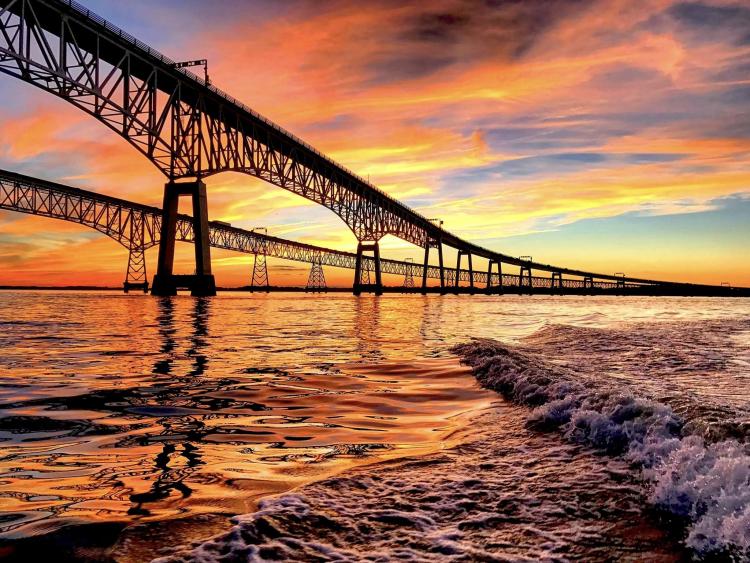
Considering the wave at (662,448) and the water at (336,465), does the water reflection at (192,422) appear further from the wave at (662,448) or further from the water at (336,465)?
Answer: the wave at (662,448)

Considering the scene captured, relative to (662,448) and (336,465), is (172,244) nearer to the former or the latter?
(336,465)

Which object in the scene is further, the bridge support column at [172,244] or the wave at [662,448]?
the bridge support column at [172,244]

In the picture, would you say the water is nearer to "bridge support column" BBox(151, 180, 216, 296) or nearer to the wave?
the wave

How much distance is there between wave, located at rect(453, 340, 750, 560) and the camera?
7.83ft

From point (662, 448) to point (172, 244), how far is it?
135 feet

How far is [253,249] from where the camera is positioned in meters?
106

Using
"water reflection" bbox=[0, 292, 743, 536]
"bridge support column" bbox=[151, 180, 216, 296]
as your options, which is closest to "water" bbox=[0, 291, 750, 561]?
"water reflection" bbox=[0, 292, 743, 536]

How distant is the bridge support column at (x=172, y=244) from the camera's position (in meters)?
39.2

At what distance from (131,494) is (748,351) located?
1126 cm

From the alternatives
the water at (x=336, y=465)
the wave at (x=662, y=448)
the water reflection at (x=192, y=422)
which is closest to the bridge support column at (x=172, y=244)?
the water reflection at (x=192, y=422)

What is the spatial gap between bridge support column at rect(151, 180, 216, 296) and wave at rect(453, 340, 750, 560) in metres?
36.5

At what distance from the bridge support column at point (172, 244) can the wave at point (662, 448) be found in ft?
120

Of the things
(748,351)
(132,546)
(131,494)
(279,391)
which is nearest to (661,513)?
(132,546)

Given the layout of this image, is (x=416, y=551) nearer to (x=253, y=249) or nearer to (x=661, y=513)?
(x=661, y=513)
